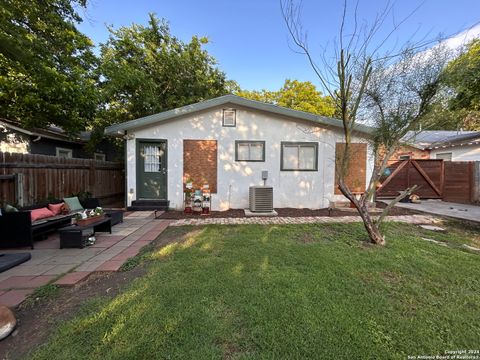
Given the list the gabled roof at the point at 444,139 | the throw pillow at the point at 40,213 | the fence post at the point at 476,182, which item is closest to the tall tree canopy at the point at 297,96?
the gabled roof at the point at 444,139

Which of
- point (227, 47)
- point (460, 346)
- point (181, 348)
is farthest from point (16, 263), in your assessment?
point (227, 47)

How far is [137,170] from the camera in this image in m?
7.59

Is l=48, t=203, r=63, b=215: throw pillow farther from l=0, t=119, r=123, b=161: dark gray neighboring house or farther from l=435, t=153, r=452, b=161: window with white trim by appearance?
l=435, t=153, r=452, b=161: window with white trim

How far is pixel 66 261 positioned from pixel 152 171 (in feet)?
14.8

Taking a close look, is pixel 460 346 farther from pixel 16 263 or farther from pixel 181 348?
pixel 16 263

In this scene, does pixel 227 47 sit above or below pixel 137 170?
above

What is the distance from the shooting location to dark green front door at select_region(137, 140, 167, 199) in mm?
7660

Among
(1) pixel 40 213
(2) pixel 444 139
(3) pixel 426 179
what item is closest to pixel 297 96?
(2) pixel 444 139

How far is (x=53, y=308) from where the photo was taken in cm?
233

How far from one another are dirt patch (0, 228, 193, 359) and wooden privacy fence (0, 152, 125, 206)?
3867mm

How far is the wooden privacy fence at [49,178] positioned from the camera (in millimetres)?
5016

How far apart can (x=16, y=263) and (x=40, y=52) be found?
4.38 metres

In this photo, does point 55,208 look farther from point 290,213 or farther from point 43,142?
point 290,213

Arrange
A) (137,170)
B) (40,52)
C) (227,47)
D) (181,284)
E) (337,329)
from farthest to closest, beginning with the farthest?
(227,47)
(137,170)
(40,52)
(181,284)
(337,329)
